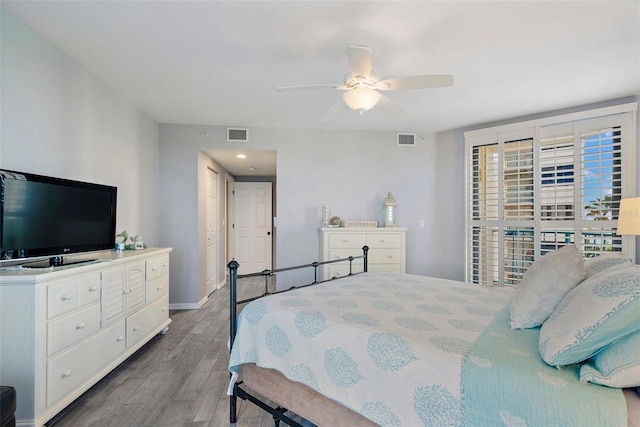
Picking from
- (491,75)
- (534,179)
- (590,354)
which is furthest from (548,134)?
(590,354)

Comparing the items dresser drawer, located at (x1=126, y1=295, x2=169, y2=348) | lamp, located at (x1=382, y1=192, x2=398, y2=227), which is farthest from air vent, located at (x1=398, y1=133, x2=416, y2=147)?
dresser drawer, located at (x1=126, y1=295, x2=169, y2=348)

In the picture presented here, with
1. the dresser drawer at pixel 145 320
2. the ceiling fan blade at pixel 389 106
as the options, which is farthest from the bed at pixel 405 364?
the ceiling fan blade at pixel 389 106

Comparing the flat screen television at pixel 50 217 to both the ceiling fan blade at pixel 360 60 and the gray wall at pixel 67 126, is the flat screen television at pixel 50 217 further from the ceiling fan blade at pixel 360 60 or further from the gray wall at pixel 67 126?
the ceiling fan blade at pixel 360 60

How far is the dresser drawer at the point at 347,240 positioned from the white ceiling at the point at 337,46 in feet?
5.33

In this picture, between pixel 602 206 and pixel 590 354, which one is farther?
pixel 602 206

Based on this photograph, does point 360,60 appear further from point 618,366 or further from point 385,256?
point 385,256

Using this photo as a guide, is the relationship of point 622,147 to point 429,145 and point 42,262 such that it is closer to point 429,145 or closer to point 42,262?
point 429,145

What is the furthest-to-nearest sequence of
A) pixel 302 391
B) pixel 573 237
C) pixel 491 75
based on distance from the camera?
pixel 573 237, pixel 491 75, pixel 302 391

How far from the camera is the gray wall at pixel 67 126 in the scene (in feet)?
6.27

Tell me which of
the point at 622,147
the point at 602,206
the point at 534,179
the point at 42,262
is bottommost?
the point at 42,262

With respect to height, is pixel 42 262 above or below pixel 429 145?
below

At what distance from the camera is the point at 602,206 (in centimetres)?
313

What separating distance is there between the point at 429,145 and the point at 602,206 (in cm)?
207

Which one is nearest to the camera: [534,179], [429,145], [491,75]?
[491,75]
